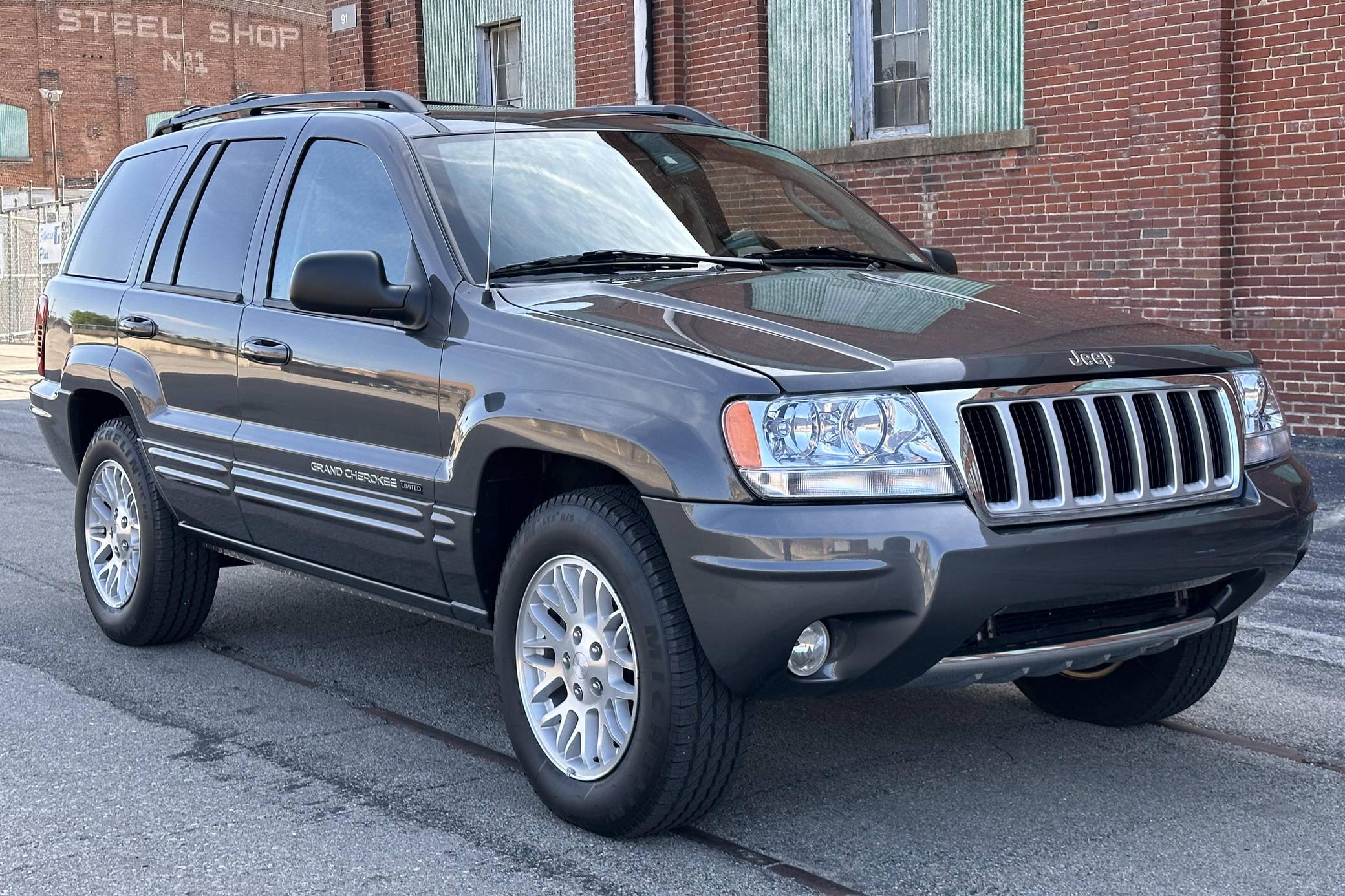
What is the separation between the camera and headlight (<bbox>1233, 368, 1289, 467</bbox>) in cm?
422

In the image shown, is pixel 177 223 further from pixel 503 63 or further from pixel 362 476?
pixel 503 63

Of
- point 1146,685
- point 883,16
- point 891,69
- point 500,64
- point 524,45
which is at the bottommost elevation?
point 1146,685

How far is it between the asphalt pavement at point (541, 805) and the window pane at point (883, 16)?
30.4 feet

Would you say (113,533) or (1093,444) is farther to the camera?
(113,533)

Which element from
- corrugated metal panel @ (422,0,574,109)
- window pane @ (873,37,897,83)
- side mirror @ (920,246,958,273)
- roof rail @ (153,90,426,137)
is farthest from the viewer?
corrugated metal panel @ (422,0,574,109)

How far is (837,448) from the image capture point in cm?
361

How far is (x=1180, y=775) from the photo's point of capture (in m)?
4.43

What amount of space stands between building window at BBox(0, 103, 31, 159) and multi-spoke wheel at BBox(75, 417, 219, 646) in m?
48.0

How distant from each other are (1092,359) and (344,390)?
7.16 ft

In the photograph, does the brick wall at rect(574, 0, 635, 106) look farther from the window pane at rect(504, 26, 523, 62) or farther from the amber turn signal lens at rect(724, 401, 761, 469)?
the amber turn signal lens at rect(724, 401, 761, 469)

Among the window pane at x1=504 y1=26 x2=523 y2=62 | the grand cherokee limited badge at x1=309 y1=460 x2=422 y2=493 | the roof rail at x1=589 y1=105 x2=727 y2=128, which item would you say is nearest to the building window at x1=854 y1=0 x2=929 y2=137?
the window pane at x1=504 y1=26 x2=523 y2=62

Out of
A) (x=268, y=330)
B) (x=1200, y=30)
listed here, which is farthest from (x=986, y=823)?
(x=1200, y=30)

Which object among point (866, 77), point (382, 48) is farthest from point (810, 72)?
point (382, 48)

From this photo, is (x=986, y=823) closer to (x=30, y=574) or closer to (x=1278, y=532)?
(x=1278, y=532)
